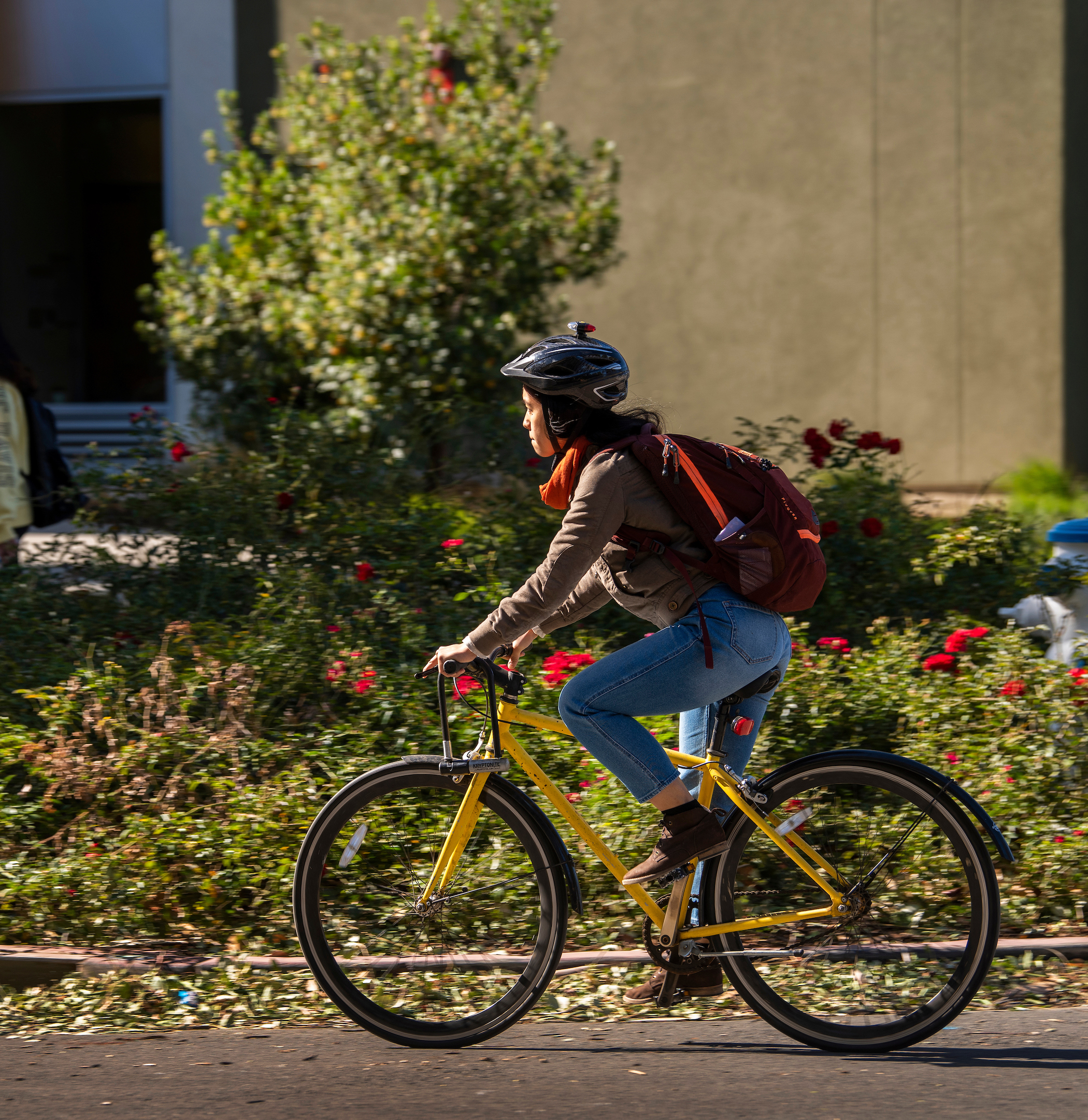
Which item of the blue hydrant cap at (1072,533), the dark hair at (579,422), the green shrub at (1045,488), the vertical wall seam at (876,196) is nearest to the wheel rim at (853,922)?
the dark hair at (579,422)

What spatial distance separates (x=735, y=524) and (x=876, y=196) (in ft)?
35.2

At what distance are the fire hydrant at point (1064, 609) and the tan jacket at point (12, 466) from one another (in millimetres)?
4965

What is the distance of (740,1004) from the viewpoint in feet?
12.8

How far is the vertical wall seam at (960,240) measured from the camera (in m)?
12.9

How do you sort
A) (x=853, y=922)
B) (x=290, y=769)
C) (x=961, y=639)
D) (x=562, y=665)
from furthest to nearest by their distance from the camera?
(x=961, y=639)
(x=562, y=665)
(x=290, y=769)
(x=853, y=922)

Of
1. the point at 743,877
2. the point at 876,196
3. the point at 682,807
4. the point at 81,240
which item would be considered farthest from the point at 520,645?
the point at 81,240

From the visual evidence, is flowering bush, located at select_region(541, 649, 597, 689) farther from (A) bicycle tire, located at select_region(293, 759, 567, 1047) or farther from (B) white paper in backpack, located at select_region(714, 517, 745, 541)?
(B) white paper in backpack, located at select_region(714, 517, 745, 541)

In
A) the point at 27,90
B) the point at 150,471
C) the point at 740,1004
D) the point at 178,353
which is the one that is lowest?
the point at 740,1004

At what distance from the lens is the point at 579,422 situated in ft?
11.5

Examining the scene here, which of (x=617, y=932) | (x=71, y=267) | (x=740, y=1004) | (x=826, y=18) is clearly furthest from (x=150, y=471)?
(x=826, y=18)

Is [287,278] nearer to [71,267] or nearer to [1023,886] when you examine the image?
[71,267]

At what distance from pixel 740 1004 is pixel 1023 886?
45.7 inches

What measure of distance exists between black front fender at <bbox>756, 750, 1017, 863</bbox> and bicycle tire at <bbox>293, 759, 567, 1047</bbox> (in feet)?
2.19

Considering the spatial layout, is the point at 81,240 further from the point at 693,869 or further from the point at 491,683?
the point at 693,869
